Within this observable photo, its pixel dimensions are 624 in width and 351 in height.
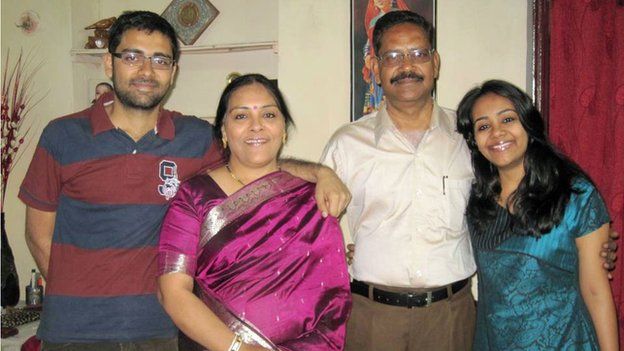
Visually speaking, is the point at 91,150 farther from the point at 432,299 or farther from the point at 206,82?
the point at 206,82

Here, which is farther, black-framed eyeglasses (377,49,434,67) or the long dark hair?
black-framed eyeglasses (377,49,434,67)

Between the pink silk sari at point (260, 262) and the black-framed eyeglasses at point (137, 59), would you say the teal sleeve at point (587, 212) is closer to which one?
the pink silk sari at point (260, 262)

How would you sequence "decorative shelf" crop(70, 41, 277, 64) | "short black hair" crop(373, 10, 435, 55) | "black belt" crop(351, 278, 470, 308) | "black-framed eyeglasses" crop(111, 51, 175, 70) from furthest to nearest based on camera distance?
1. "decorative shelf" crop(70, 41, 277, 64)
2. "short black hair" crop(373, 10, 435, 55)
3. "black belt" crop(351, 278, 470, 308)
4. "black-framed eyeglasses" crop(111, 51, 175, 70)

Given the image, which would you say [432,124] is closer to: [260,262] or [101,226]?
[260,262]

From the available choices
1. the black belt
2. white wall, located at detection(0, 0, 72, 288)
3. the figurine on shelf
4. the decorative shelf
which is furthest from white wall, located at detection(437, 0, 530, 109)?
white wall, located at detection(0, 0, 72, 288)

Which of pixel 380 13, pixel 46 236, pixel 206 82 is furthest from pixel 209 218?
pixel 206 82

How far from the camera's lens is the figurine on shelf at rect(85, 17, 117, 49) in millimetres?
3070

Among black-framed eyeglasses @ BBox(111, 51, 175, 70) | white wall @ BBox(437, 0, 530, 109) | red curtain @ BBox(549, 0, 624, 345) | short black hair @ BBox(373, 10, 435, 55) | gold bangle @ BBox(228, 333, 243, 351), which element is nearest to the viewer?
gold bangle @ BBox(228, 333, 243, 351)

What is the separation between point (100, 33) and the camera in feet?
10.2

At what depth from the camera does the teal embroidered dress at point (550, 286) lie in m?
1.50

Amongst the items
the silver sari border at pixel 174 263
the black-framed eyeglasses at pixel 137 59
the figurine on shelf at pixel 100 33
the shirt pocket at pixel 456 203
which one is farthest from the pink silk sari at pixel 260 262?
the figurine on shelf at pixel 100 33

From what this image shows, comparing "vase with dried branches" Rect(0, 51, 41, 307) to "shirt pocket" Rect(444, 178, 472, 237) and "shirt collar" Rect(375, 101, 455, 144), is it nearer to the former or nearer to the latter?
"shirt collar" Rect(375, 101, 455, 144)

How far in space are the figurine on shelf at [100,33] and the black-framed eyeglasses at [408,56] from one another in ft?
Result: 6.66

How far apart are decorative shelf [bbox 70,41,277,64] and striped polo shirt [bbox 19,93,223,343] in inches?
53.0
